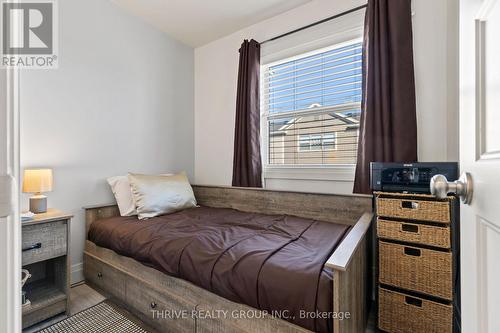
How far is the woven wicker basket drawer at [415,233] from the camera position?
1.29 metres

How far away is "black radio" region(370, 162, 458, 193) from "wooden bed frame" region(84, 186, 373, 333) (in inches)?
10.9

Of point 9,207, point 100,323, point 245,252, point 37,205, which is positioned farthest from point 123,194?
point 9,207

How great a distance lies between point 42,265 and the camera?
1.87 metres

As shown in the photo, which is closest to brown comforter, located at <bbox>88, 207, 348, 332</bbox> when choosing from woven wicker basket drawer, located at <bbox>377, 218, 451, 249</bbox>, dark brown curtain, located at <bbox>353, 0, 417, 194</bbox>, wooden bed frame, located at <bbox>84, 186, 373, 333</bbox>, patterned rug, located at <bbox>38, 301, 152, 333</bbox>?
wooden bed frame, located at <bbox>84, 186, 373, 333</bbox>

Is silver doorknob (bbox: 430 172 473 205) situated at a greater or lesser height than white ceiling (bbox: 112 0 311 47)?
lesser

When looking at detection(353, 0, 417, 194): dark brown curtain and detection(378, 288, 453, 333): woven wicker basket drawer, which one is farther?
detection(353, 0, 417, 194): dark brown curtain

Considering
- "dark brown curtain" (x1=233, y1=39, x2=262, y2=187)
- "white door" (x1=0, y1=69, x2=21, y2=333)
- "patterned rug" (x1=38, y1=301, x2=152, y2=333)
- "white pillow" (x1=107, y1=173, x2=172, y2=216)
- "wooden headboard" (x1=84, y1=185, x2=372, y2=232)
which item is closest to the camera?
"white door" (x1=0, y1=69, x2=21, y2=333)

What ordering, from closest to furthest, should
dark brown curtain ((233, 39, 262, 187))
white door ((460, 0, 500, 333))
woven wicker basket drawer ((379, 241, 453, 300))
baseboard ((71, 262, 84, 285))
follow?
white door ((460, 0, 500, 333)), woven wicker basket drawer ((379, 241, 453, 300)), baseboard ((71, 262, 84, 285)), dark brown curtain ((233, 39, 262, 187))

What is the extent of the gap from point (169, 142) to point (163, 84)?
66 centimetres

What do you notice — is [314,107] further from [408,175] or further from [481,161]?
[481,161]

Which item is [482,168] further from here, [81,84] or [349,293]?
[81,84]

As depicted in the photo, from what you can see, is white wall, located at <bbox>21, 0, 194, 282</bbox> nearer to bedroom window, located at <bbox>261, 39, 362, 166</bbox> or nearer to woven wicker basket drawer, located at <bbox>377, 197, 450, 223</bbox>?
bedroom window, located at <bbox>261, 39, 362, 166</bbox>

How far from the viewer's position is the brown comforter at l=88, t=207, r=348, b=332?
1013mm

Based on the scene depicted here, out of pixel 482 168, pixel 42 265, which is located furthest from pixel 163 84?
pixel 482 168
